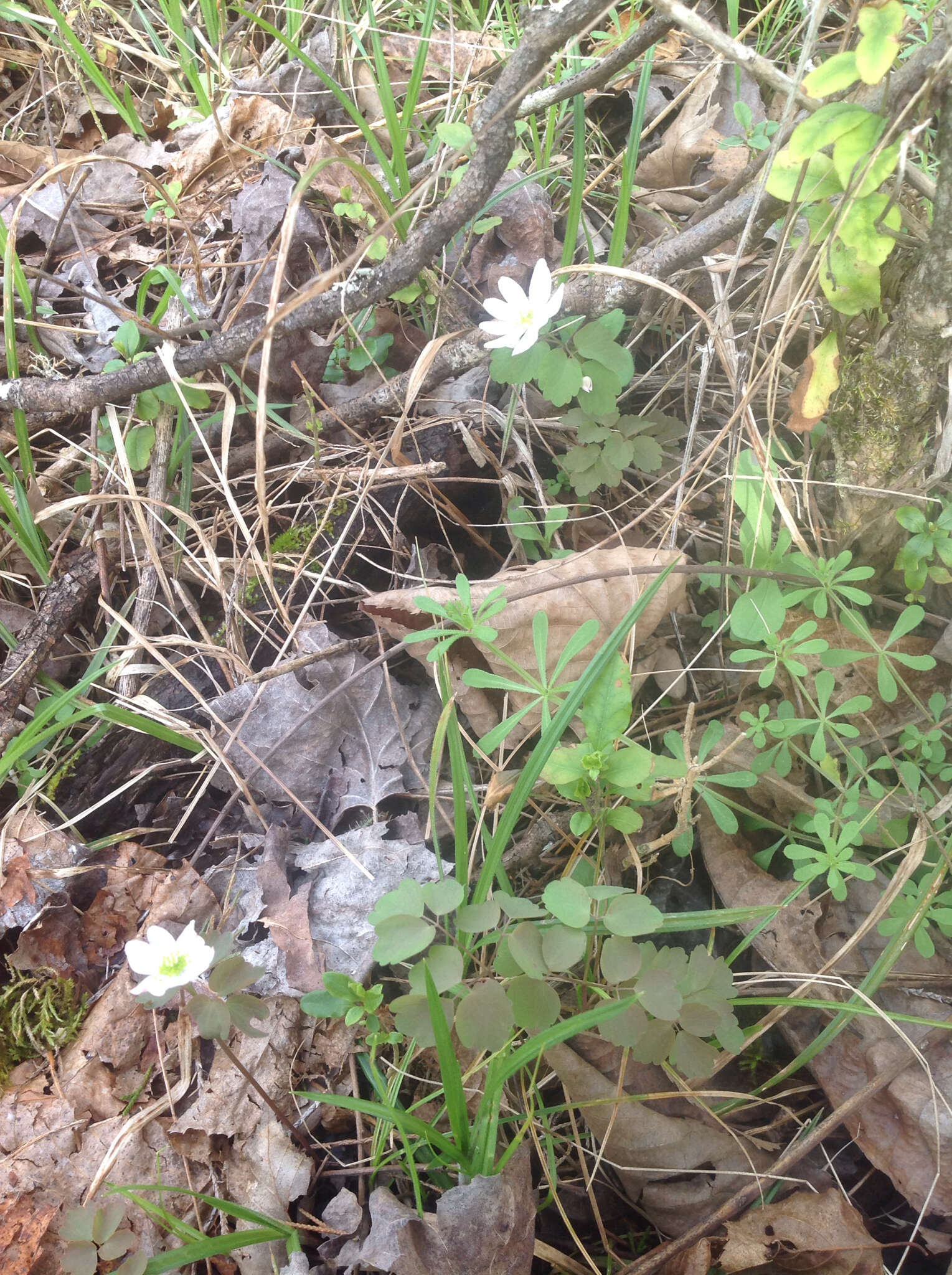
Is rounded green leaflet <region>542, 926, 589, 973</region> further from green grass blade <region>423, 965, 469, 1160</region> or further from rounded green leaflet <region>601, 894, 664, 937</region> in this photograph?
green grass blade <region>423, 965, 469, 1160</region>

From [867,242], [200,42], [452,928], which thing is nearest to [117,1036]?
[452,928]

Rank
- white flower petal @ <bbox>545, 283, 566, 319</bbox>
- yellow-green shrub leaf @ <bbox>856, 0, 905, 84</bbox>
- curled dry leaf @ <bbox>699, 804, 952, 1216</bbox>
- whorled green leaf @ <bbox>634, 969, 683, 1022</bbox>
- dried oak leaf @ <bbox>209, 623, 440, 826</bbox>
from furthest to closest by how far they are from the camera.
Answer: dried oak leaf @ <bbox>209, 623, 440, 826</bbox> → white flower petal @ <bbox>545, 283, 566, 319</bbox> → curled dry leaf @ <bbox>699, 804, 952, 1216</bbox> → whorled green leaf @ <bbox>634, 969, 683, 1022</bbox> → yellow-green shrub leaf @ <bbox>856, 0, 905, 84</bbox>

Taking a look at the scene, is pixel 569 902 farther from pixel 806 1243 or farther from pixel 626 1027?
pixel 806 1243

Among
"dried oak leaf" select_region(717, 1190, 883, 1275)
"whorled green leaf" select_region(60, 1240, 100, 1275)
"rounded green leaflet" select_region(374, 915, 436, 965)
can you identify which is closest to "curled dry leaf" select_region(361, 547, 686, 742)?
"rounded green leaflet" select_region(374, 915, 436, 965)

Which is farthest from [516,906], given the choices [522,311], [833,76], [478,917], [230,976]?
[833,76]

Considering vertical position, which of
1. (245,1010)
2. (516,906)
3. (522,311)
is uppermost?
A: (522,311)
